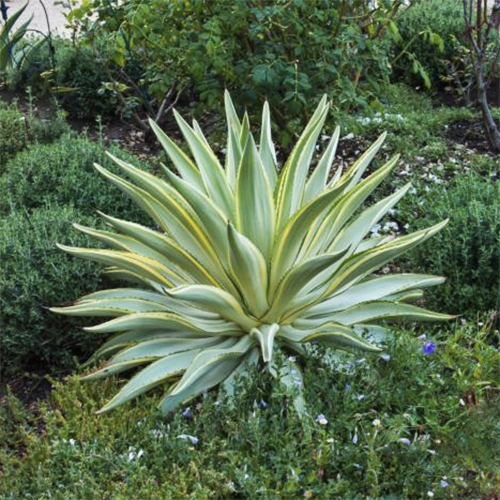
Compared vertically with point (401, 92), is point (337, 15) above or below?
above

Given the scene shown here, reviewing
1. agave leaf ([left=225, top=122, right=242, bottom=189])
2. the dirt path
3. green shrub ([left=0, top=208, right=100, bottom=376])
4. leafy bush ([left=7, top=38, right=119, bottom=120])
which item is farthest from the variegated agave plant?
the dirt path

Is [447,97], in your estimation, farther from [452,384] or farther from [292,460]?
[292,460]

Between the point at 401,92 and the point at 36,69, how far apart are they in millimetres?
2965

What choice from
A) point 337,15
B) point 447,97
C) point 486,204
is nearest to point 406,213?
point 486,204

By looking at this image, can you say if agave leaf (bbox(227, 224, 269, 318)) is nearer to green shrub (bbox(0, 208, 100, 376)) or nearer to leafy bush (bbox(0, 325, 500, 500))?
leafy bush (bbox(0, 325, 500, 500))

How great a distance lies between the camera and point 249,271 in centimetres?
312

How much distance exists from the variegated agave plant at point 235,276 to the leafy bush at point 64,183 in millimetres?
791

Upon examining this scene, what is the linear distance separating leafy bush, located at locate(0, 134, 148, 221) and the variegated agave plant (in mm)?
791

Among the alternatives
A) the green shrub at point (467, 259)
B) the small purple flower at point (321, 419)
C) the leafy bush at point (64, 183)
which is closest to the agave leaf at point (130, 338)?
the small purple flower at point (321, 419)

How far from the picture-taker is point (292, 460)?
281cm

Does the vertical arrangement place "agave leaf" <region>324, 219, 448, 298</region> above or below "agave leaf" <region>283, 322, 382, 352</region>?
above

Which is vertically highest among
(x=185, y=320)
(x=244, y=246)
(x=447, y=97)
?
(x=244, y=246)

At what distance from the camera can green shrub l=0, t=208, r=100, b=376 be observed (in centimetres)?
360

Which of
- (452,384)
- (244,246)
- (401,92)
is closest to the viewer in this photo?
(244,246)
